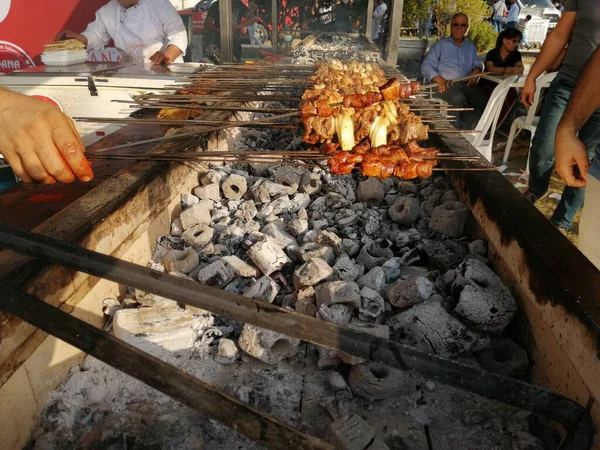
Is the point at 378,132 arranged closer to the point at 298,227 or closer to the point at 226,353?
the point at 298,227

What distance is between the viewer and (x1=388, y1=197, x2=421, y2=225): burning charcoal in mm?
3551

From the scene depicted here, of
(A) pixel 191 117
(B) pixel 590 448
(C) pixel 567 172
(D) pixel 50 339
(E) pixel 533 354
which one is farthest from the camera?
(A) pixel 191 117

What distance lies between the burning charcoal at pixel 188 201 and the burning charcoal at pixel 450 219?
6.50ft

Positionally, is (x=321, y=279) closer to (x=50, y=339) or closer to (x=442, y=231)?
(x=442, y=231)

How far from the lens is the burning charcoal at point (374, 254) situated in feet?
9.87

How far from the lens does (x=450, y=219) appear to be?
3240 mm

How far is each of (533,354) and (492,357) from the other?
0.67 ft

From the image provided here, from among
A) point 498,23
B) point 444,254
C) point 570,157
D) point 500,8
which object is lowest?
point 444,254

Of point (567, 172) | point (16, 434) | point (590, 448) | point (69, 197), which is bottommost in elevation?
point (16, 434)

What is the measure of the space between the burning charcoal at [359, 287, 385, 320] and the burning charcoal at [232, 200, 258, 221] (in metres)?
1.36

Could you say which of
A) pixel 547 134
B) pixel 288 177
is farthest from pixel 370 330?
pixel 547 134

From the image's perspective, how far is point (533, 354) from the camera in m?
2.23

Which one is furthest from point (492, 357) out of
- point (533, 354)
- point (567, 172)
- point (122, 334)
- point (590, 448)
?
point (122, 334)

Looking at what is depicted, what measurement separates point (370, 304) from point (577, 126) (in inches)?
66.6
